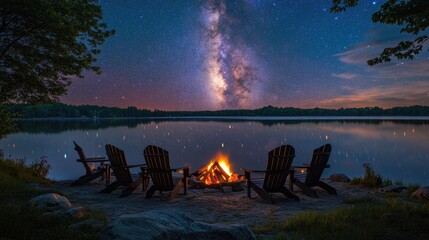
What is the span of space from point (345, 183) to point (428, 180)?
35.3ft

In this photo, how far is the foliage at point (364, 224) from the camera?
186 inches

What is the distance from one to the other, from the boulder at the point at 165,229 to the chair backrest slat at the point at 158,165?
172 inches

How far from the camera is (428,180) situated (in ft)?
57.9

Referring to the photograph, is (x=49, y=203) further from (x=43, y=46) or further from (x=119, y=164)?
(x=43, y=46)

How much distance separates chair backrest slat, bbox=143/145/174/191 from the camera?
8.19 metres

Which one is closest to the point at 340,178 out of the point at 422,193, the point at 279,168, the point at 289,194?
the point at 422,193

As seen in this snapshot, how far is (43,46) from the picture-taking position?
902 cm

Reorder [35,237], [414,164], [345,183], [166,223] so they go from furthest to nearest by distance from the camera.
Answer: [414,164]
[345,183]
[35,237]
[166,223]

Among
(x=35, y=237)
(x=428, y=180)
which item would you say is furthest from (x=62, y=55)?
(x=428, y=180)

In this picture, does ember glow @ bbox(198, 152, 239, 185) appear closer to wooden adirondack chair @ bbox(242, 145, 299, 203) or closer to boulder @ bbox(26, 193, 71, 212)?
wooden adirondack chair @ bbox(242, 145, 299, 203)

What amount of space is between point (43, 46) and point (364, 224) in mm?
Answer: 9585

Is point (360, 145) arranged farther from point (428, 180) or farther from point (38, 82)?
point (38, 82)

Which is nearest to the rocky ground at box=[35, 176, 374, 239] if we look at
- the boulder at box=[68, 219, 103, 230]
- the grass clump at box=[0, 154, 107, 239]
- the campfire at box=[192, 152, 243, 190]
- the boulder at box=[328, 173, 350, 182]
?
the campfire at box=[192, 152, 243, 190]

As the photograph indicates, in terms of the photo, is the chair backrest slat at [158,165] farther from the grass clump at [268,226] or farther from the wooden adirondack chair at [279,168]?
the grass clump at [268,226]
